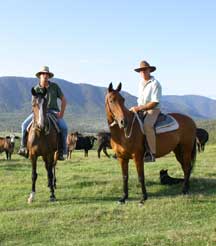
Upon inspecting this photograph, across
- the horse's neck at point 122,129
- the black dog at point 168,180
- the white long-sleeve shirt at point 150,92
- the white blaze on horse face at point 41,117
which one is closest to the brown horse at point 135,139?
the horse's neck at point 122,129

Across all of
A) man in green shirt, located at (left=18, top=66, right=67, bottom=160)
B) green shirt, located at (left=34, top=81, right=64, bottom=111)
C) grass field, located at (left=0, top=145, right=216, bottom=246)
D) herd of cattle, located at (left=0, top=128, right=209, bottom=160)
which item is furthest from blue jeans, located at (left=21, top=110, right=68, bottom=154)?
herd of cattle, located at (left=0, top=128, right=209, bottom=160)

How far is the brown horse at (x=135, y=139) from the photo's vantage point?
1066 cm

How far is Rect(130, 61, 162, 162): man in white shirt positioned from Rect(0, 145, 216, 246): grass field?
59.0 inches

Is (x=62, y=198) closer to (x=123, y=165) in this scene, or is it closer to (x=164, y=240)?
(x=123, y=165)

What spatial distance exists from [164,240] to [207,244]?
0.78 metres

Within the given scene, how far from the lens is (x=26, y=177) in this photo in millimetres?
16812

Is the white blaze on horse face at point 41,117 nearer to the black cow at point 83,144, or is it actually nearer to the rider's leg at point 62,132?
the rider's leg at point 62,132

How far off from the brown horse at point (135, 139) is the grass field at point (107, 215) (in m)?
0.82

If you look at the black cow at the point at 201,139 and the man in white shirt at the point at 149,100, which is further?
the black cow at the point at 201,139

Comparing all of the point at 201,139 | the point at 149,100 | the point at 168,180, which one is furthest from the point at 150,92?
the point at 201,139

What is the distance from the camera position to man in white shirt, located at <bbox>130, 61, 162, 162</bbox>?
11203mm

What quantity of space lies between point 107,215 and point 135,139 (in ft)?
6.61

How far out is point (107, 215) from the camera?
1020 centimetres

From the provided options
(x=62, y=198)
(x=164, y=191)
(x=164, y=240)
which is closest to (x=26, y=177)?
(x=62, y=198)
